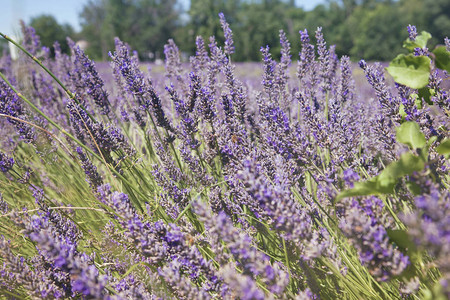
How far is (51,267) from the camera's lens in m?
1.26

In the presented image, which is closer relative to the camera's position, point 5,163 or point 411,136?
point 411,136

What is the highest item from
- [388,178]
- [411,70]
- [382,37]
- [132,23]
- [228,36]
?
[132,23]

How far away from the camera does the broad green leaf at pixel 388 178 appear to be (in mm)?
929

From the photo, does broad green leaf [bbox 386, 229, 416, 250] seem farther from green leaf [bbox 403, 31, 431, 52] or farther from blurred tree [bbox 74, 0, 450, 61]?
blurred tree [bbox 74, 0, 450, 61]

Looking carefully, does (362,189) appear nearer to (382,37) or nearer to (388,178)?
(388,178)

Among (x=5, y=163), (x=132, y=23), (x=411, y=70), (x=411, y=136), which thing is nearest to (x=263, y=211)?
(x=411, y=136)

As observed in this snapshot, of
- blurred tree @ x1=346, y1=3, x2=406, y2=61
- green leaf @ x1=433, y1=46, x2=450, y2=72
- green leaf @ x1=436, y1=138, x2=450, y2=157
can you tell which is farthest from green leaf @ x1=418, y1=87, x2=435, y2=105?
blurred tree @ x1=346, y1=3, x2=406, y2=61

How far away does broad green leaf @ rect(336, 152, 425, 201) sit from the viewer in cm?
93

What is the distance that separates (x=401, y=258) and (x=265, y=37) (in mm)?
38009

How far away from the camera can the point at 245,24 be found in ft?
140

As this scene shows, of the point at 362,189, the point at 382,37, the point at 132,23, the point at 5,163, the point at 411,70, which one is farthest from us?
the point at 132,23

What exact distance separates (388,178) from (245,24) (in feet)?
145

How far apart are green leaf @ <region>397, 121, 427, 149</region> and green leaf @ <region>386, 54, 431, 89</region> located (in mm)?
245

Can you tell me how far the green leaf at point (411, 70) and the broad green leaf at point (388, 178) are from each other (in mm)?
401
